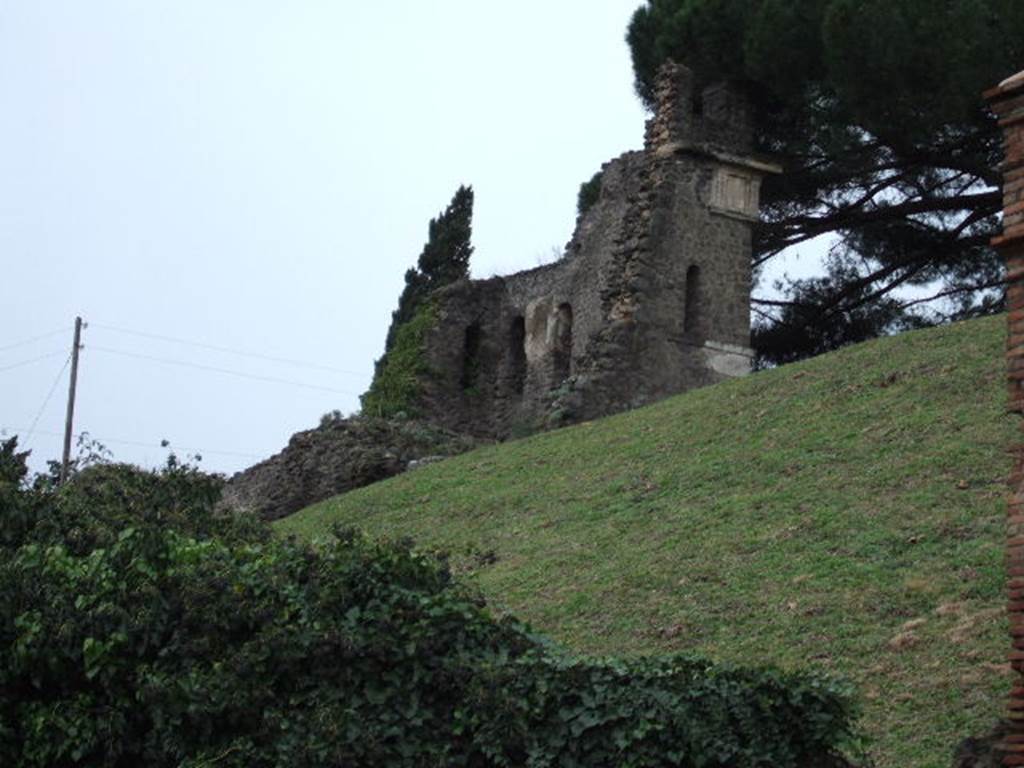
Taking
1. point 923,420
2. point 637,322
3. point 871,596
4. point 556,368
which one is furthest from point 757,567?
point 556,368

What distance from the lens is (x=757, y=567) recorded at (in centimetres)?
1545

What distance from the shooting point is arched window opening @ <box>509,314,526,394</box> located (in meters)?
34.7

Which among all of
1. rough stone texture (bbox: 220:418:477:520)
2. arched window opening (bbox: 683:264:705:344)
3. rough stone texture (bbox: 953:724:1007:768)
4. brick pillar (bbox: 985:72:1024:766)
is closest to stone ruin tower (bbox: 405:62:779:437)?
arched window opening (bbox: 683:264:705:344)

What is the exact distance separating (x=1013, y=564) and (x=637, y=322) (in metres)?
19.2

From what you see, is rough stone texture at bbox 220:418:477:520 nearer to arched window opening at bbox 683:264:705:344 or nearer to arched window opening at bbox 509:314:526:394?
arched window opening at bbox 683:264:705:344

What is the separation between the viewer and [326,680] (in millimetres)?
10078

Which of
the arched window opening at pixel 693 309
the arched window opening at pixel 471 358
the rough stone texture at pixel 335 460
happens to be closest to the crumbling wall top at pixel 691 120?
the arched window opening at pixel 693 309

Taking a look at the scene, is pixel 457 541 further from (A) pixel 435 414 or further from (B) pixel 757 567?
(A) pixel 435 414

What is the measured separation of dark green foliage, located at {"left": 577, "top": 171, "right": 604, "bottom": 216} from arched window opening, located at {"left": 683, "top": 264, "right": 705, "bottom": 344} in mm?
6166

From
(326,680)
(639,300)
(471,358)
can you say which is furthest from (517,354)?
(326,680)

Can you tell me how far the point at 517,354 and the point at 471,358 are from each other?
31.9 inches

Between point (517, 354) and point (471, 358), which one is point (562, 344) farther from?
point (471, 358)

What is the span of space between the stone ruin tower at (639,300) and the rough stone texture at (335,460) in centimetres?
153

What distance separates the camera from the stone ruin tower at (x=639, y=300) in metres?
28.8
